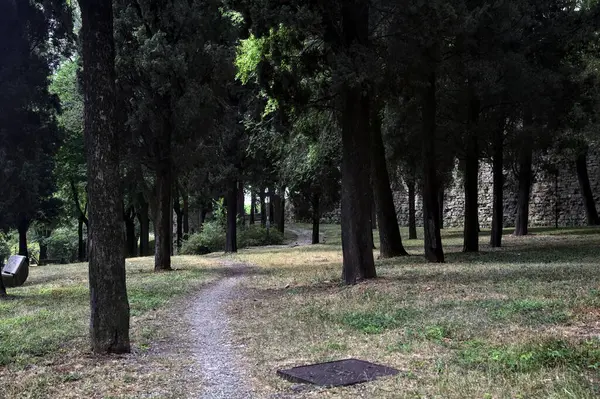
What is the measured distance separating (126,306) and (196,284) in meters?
7.41

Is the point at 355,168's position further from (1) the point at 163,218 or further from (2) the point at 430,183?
(1) the point at 163,218

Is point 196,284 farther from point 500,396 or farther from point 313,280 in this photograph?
point 500,396

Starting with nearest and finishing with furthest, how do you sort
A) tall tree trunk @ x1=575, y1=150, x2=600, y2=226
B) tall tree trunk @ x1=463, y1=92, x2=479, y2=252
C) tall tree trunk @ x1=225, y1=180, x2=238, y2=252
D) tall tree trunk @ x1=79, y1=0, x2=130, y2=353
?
tall tree trunk @ x1=79, y1=0, x2=130, y2=353
tall tree trunk @ x1=463, y1=92, x2=479, y2=252
tall tree trunk @ x1=225, y1=180, x2=238, y2=252
tall tree trunk @ x1=575, y1=150, x2=600, y2=226

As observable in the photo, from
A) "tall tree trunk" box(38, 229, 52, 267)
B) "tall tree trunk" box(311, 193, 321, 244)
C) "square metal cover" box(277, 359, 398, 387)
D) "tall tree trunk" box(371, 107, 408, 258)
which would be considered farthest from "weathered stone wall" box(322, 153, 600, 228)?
"tall tree trunk" box(38, 229, 52, 267)

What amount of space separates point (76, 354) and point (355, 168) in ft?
22.4

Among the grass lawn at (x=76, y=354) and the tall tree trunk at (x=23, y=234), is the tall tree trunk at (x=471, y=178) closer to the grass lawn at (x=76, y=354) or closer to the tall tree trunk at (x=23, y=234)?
the grass lawn at (x=76, y=354)

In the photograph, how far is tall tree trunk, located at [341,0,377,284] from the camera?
38.4ft

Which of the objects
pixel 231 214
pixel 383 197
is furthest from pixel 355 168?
pixel 231 214

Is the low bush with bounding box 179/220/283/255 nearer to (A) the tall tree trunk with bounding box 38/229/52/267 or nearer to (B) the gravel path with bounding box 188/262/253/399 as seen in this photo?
(A) the tall tree trunk with bounding box 38/229/52/267

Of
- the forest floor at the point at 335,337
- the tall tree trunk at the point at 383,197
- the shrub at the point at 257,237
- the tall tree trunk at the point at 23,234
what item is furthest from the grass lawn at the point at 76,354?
the shrub at the point at 257,237

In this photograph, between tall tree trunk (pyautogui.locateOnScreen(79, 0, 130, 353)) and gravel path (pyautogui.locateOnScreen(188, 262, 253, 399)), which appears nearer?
gravel path (pyautogui.locateOnScreen(188, 262, 253, 399))

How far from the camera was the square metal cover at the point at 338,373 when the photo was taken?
4961mm

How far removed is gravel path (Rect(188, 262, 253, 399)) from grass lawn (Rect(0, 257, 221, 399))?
286 mm

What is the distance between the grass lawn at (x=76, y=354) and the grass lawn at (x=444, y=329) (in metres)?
1.08
